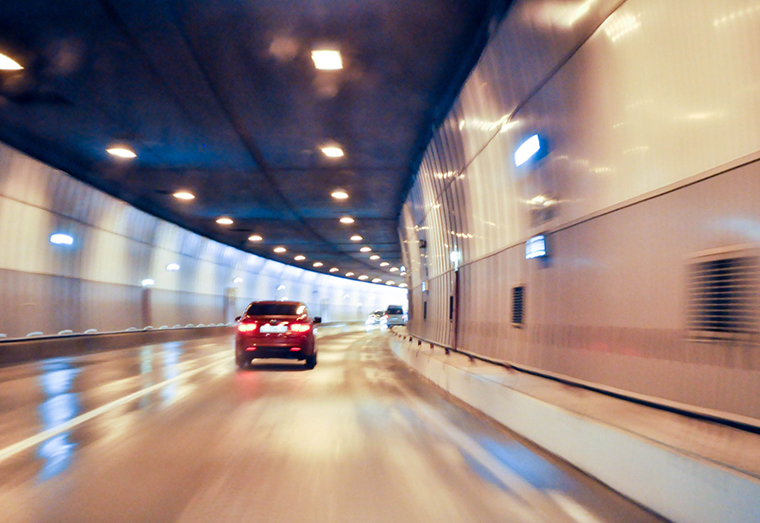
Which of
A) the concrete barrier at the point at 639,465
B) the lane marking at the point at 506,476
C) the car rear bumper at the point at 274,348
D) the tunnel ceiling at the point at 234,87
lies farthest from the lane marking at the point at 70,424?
the tunnel ceiling at the point at 234,87

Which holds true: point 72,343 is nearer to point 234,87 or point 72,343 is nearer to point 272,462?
point 234,87

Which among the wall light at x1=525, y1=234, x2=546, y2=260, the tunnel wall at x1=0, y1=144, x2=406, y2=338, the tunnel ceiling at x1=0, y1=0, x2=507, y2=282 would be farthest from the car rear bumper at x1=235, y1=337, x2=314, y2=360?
the wall light at x1=525, y1=234, x2=546, y2=260

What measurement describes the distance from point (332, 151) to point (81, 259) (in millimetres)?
11022

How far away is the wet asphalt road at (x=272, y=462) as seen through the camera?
517 centimetres

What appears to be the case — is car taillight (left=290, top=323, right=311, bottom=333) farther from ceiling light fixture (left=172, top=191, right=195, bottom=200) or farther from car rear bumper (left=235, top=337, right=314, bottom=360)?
ceiling light fixture (left=172, top=191, right=195, bottom=200)

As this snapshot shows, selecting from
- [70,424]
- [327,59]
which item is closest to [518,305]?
[327,59]

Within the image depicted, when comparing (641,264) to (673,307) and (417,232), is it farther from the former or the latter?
(417,232)

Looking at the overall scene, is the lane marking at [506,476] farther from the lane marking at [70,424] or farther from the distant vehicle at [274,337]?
the distant vehicle at [274,337]

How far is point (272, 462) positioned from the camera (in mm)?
6844

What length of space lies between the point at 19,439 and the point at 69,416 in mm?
1833

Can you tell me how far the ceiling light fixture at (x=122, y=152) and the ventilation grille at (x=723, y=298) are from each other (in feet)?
51.6

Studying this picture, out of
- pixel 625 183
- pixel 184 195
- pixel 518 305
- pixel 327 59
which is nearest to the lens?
pixel 625 183

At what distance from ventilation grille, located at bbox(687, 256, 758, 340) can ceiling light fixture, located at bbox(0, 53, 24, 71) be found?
11257mm

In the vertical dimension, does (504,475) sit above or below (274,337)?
below
